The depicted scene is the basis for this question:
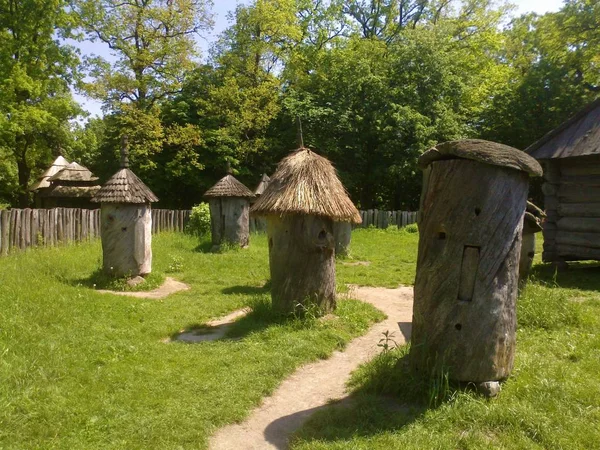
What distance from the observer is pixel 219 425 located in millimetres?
4441

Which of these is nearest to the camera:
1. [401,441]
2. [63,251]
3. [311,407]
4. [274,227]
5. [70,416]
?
[401,441]

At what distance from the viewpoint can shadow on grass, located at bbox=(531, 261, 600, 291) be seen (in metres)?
9.40

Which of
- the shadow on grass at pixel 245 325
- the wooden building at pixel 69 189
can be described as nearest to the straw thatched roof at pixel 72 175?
the wooden building at pixel 69 189

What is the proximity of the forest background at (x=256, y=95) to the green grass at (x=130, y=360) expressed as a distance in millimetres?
18092

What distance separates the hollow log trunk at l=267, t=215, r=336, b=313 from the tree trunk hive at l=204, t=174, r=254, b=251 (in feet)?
26.7

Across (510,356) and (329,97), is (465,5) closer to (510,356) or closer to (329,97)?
(329,97)

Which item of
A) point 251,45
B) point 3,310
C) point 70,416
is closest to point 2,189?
point 251,45

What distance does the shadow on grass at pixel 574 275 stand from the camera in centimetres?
940

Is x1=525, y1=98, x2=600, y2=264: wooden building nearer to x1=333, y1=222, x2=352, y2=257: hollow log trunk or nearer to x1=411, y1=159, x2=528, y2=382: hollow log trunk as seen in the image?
x1=333, y1=222, x2=352, y2=257: hollow log trunk

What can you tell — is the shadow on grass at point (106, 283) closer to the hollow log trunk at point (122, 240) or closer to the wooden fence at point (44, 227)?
the hollow log trunk at point (122, 240)

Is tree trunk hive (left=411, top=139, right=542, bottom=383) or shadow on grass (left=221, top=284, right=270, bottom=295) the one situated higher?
tree trunk hive (left=411, top=139, right=542, bottom=383)

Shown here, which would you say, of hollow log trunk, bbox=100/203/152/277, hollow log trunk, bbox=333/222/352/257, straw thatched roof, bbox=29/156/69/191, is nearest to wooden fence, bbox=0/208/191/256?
hollow log trunk, bbox=100/203/152/277

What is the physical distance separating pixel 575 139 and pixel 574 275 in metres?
3.01

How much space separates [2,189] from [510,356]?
124ft
